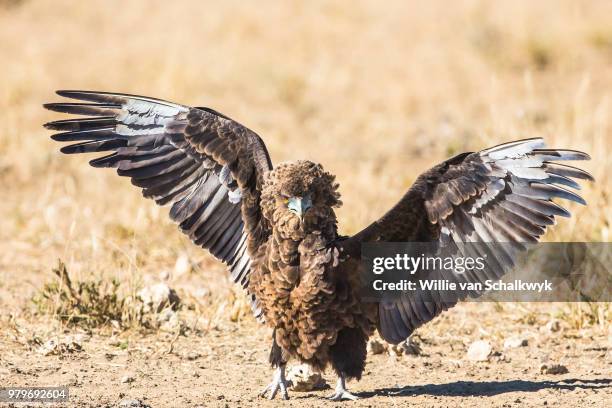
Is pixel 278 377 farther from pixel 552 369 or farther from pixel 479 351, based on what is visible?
pixel 552 369

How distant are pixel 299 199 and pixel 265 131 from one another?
21.0 feet

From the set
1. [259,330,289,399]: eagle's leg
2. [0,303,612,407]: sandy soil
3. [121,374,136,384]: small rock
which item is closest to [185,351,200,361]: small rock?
[0,303,612,407]: sandy soil

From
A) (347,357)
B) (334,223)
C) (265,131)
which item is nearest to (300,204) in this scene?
(334,223)

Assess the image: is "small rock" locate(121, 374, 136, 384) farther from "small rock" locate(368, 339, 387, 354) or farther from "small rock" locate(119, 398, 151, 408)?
"small rock" locate(368, 339, 387, 354)

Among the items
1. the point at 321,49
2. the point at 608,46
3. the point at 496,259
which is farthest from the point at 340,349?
the point at 608,46

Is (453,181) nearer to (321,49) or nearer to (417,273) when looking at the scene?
(417,273)

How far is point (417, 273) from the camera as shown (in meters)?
5.92

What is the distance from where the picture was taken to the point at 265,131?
39.2ft

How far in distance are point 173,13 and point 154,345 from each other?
9671 mm

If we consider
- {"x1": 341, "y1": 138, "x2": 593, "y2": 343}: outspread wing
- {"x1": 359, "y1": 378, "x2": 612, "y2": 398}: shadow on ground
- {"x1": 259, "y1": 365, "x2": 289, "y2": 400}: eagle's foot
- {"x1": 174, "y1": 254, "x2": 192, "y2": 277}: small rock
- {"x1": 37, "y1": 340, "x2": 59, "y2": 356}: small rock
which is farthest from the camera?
{"x1": 174, "y1": 254, "x2": 192, "y2": 277}: small rock

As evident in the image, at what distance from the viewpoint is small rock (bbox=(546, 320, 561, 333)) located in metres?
7.29

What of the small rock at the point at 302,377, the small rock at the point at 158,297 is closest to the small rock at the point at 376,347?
the small rock at the point at 302,377

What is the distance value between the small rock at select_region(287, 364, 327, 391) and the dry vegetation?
0.70 feet

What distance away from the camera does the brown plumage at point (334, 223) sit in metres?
5.62
